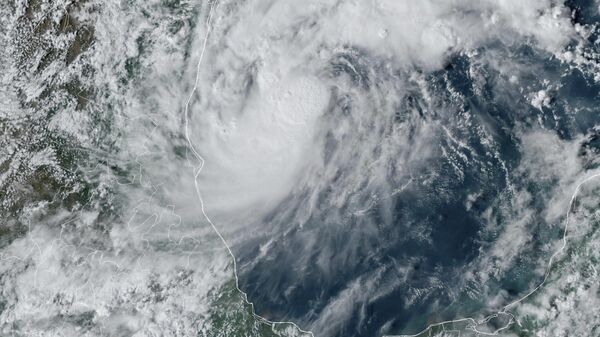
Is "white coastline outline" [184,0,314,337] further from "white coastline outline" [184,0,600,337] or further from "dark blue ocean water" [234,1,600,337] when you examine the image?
"dark blue ocean water" [234,1,600,337]

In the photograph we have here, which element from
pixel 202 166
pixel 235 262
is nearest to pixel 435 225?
pixel 235 262

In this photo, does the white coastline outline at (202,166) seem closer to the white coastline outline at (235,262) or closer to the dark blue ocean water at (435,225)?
the white coastline outline at (235,262)

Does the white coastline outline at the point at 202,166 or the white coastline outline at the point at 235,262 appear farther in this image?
the white coastline outline at the point at 202,166

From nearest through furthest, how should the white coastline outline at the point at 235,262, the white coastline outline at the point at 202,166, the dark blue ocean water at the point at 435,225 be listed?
the dark blue ocean water at the point at 435,225
the white coastline outline at the point at 235,262
the white coastline outline at the point at 202,166

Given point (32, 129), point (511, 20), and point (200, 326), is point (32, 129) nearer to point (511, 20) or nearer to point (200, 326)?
point (200, 326)

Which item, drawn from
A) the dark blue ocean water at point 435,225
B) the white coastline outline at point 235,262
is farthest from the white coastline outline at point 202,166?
the dark blue ocean water at point 435,225

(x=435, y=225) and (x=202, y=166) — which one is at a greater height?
(x=435, y=225)

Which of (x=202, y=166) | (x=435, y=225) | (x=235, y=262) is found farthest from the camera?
(x=235, y=262)

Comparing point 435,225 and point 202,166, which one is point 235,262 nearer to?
point 202,166

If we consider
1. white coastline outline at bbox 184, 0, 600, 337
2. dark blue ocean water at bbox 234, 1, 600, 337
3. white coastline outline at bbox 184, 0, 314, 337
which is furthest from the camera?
white coastline outline at bbox 184, 0, 314, 337

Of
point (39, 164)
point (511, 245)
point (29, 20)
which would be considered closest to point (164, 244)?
point (39, 164)

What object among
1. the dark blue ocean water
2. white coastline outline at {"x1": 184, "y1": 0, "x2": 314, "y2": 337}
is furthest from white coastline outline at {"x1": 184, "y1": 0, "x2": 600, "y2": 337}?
the dark blue ocean water
